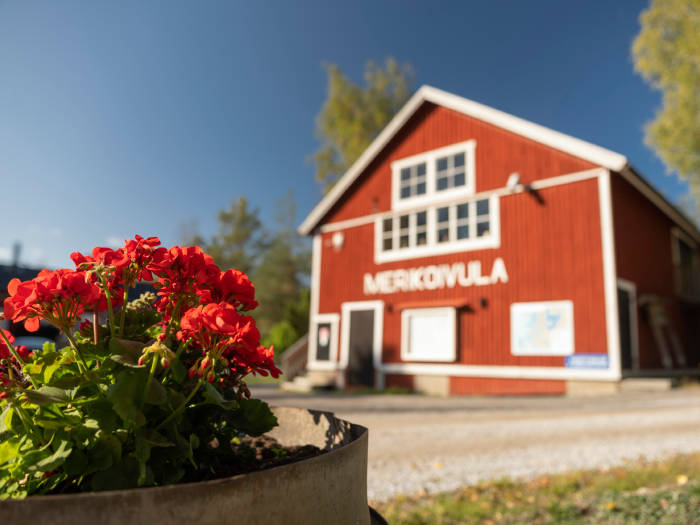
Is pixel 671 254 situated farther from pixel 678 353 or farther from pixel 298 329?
pixel 298 329

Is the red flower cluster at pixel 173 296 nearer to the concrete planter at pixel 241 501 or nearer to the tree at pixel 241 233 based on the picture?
the concrete planter at pixel 241 501

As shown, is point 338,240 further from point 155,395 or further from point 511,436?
point 155,395

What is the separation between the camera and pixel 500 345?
415 inches

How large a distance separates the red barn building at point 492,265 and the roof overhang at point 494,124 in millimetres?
36

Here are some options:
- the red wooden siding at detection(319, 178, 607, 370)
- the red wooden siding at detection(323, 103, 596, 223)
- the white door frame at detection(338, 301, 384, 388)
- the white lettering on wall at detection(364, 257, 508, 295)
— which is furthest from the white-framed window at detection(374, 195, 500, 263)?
the white door frame at detection(338, 301, 384, 388)

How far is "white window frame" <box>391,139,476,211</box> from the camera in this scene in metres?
11.8

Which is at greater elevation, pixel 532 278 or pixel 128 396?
pixel 532 278

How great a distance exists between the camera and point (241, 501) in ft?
2.13

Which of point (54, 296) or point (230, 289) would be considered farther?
point (230, 289)

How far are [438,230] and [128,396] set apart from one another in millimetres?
11829

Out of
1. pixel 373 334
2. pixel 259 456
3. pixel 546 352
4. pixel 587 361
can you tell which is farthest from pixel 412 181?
pixel 259 456

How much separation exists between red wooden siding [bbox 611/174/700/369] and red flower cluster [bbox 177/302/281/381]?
1049 centimetres

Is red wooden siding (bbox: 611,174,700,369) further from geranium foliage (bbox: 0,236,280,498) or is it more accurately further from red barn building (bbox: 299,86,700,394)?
geranium foliage (bbox: 0,236,280,498)

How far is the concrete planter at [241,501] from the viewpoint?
21.9 inches
